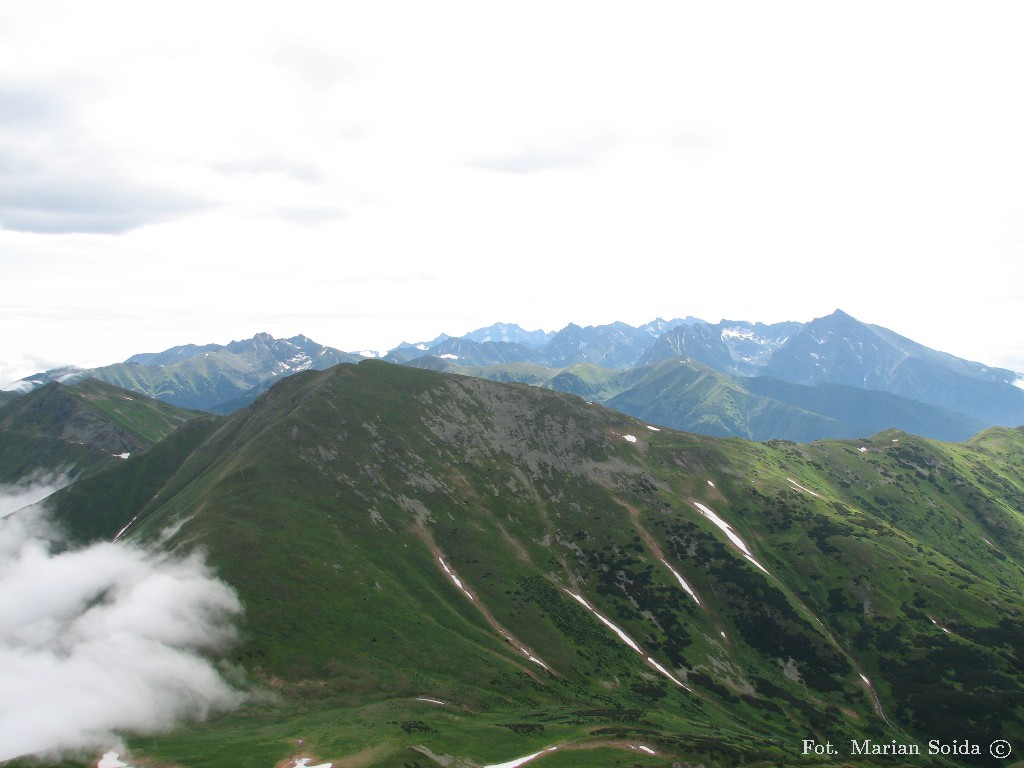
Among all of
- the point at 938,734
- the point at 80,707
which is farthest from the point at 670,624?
the point at 80,707

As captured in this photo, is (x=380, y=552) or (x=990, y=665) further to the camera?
(x=380, y=552)

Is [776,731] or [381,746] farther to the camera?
[776,731]

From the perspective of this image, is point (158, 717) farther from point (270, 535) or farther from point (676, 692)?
point (676, 692)

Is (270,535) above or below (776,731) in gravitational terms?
above

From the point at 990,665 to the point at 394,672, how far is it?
587ft

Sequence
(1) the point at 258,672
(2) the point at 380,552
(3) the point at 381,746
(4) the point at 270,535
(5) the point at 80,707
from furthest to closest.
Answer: (2) the point at 380,552 < (4) the point at 270,535 < (1) the point at 258,672 < (5) the point at 80,707 < (3) the point at 381,746

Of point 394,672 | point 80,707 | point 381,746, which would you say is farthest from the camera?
point 394,672

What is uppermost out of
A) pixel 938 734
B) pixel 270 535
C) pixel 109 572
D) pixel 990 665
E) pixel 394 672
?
pixel 270 535

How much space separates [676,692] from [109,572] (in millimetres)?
170125

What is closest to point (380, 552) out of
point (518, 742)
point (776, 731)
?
point (518, 742)

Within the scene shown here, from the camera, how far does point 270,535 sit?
175 m

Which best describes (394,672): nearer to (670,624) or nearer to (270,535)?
(270,535)

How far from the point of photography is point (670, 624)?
196 m

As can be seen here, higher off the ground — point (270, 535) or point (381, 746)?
point (270, 535)
